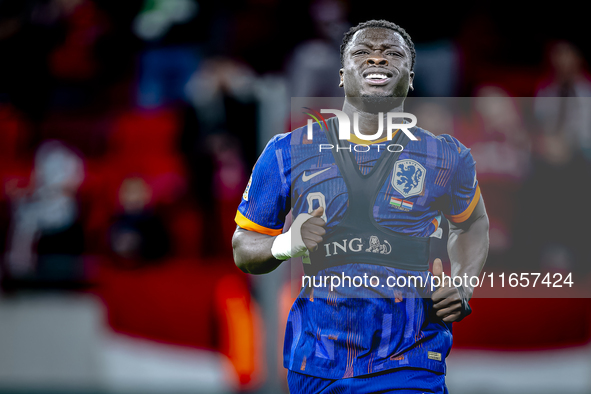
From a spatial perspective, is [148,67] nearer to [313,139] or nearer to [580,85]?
[580,85]

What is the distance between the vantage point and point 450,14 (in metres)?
7.51

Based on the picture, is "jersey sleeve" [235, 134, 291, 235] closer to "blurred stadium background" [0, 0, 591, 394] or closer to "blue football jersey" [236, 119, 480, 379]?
"blue football jersey" [236, 119, 480, 379]

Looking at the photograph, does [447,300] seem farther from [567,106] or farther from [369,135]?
[567,106]

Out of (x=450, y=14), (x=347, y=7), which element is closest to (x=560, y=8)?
(x=450, y=14)

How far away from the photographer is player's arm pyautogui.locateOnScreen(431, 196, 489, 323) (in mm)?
2240

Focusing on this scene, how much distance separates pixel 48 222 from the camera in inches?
243

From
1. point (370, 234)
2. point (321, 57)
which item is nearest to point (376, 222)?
point (370, 234)

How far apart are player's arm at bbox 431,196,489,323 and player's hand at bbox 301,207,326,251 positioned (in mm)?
423

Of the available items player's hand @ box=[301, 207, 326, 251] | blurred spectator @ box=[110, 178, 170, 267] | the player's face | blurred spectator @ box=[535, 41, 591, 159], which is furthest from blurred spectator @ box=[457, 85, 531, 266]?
blurred spectator @ box=[110, 178, 170, 267]

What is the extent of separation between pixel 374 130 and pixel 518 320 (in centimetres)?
317

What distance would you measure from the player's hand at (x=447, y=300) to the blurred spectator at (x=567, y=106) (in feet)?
7.32

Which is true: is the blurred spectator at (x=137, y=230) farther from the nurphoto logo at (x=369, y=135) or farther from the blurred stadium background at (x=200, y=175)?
the nurphoto logo at (x=369, y=135)

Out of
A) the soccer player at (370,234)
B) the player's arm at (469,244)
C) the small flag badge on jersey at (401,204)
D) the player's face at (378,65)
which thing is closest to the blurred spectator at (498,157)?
the player's arm at (469,244)

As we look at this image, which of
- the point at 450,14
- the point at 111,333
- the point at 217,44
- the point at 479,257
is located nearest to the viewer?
the point at 479,257
